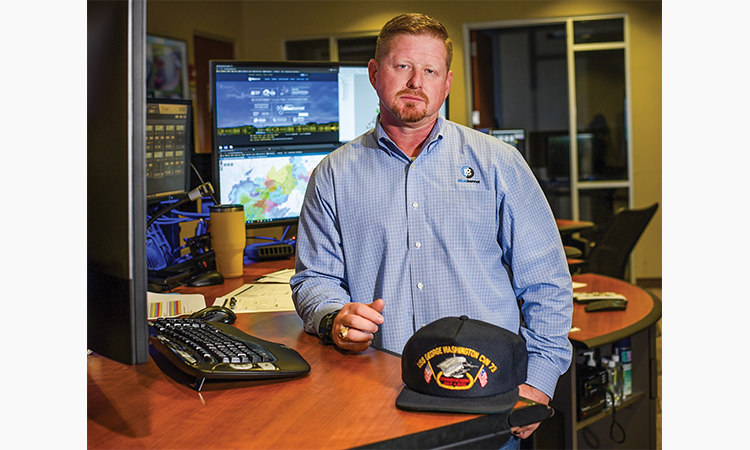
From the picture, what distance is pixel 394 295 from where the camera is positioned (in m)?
1.48

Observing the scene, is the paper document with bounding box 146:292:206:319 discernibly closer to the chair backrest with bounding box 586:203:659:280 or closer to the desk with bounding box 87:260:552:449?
the desk with bounding box 87:260:552:449

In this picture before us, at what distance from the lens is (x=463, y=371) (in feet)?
2.80

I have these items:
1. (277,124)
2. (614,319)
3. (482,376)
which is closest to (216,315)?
(482,376)

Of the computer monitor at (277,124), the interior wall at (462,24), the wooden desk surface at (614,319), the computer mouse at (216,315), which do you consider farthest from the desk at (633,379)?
the interior wall at (462,24)

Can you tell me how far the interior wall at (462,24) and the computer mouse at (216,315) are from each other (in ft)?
16.3

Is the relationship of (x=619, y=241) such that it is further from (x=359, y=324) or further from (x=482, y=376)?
(x=482, y=376)

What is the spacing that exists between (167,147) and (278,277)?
0.58 metres

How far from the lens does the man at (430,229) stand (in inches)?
56.9

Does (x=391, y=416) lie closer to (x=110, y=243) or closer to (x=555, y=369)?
(x=110, y=243)

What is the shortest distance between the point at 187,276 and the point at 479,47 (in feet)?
17.6

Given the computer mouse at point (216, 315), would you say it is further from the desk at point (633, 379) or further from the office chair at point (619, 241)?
the office chair at point (619, 241)

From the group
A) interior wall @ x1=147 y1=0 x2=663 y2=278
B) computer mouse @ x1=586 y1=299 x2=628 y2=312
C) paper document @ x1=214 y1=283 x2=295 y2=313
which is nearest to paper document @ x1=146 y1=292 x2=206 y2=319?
paper document @ x1=214 y1=283 x2=295 y2=313
